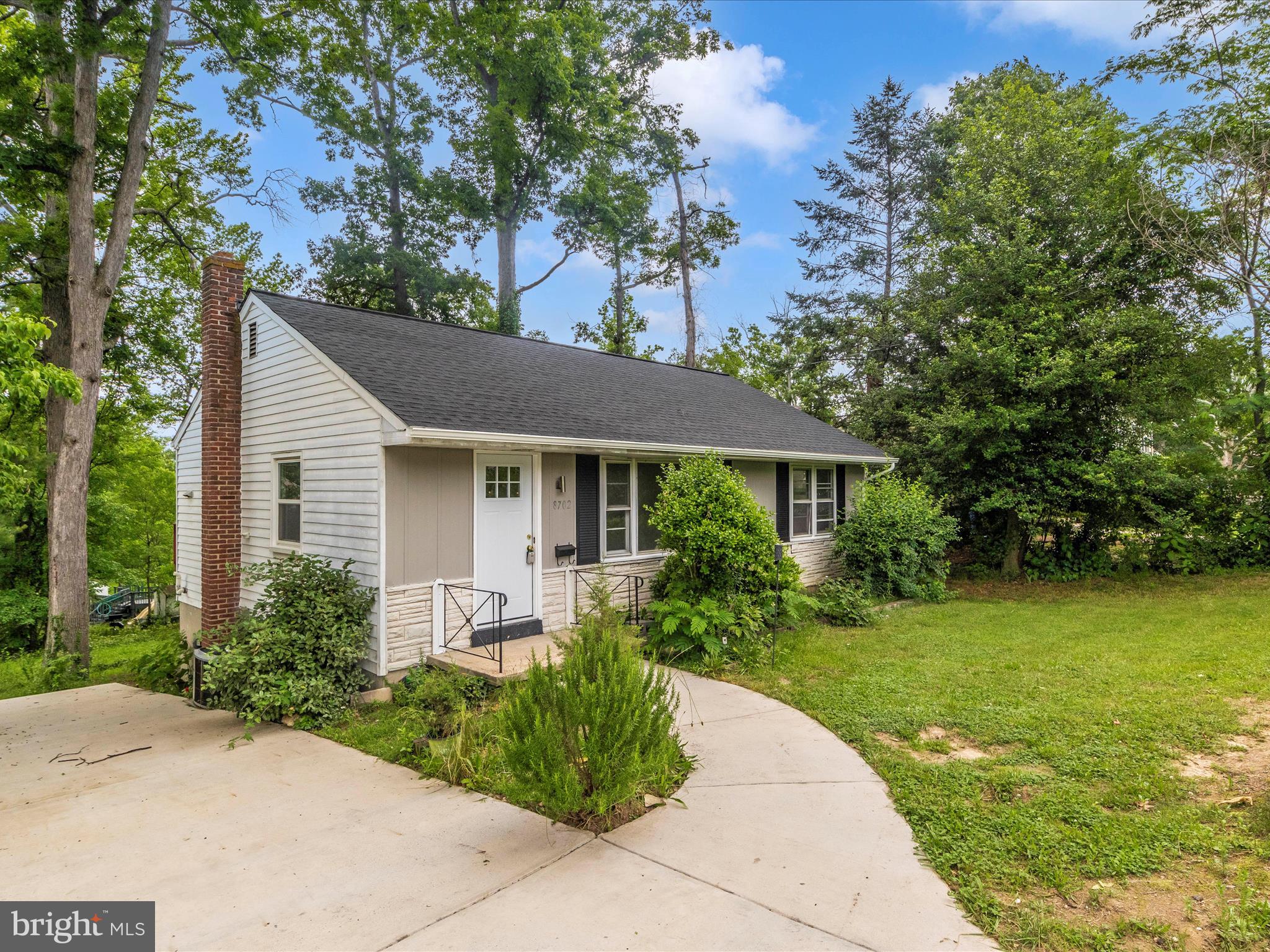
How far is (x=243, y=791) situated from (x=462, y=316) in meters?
17.5

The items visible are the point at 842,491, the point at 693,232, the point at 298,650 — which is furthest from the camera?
the point at 693,232

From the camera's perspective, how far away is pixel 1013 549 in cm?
1357

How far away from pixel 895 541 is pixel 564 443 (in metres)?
7.01

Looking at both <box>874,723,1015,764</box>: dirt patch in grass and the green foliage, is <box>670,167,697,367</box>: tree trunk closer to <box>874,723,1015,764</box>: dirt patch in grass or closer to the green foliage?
the green foliage

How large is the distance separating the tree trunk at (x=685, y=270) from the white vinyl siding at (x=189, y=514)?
584 inches

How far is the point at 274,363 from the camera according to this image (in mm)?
7918

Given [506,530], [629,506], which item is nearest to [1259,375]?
[629,506]

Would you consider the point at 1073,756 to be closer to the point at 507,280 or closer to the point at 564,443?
the point at 564,443

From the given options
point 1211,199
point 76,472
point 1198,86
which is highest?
point 1198,86

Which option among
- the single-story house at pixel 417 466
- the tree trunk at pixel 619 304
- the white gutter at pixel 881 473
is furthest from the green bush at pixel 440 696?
the tree trunk at pixel 619 304

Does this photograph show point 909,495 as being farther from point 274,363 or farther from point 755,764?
point 274,363

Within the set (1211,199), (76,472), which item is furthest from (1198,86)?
(76,472)

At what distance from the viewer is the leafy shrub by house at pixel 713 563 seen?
25.0 feet
